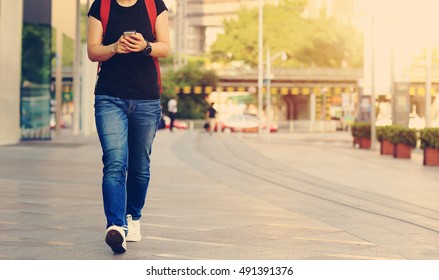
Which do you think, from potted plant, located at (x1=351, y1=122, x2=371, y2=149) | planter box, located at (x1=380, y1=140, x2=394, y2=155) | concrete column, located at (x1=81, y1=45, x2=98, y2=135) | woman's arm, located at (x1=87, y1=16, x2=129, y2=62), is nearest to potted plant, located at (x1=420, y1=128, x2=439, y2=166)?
planter box, located at (x1=380, y1=140, x2=394, y2=155)

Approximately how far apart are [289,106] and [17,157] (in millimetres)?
83028

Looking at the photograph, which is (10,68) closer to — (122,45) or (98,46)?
(98,46)

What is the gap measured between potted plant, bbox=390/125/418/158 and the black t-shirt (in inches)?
768

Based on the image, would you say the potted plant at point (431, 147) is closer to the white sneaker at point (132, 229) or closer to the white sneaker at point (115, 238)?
the white sneaker at point (132, 229)

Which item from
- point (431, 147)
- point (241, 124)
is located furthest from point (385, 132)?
point (241, 124)

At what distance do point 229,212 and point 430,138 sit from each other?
41.6ft

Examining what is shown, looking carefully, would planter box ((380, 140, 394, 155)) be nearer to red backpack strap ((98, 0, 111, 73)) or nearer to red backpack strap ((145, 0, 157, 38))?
red backpack strap ((145, 0, 157, 38))

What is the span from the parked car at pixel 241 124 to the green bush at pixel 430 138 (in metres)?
45.8

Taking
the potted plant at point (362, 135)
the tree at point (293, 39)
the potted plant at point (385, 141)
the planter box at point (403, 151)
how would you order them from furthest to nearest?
1. the tree at point (293, 39)
2. the potted plant at point (362, 135)
3. the potted plant at point (385, 141)
4. the planter box at point (403, 151)

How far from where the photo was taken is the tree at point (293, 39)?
9250 cm

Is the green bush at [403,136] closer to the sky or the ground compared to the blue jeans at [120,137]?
closer to the ground

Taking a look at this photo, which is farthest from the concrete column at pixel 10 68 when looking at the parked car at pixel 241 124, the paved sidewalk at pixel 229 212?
the parked car at pixel 241 124

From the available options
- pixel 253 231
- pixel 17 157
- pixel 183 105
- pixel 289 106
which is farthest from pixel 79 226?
pixel 289 106
